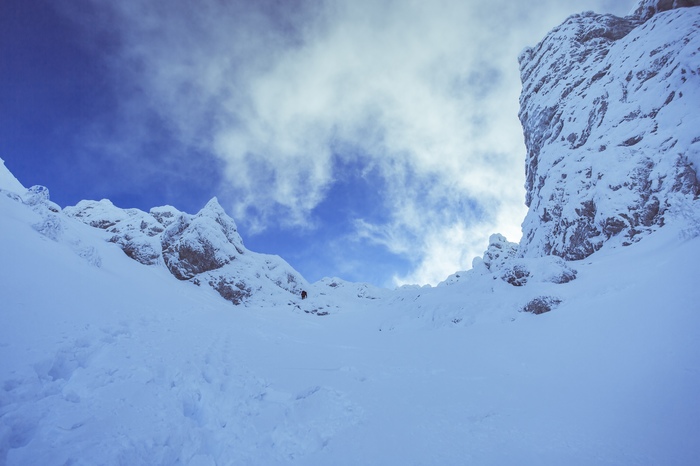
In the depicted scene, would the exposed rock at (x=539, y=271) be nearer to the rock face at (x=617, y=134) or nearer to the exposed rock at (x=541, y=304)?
the exposed rock at (x=541, y=304)

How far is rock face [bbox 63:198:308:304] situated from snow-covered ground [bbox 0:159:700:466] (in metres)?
20.3

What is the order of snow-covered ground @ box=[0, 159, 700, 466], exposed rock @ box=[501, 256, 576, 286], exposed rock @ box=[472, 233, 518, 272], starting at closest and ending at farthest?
snow-covered ground @ box=[0, 159, 700, 466]
exposed rock @ box=[501, 256, 576, 286]
exposed rock @ box=[472, 233, 518, 272]

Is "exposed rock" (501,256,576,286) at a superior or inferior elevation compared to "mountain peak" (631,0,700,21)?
inferior

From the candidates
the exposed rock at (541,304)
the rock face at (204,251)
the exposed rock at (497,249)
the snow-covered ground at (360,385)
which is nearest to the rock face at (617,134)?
the snow-covered ground at (360,385)

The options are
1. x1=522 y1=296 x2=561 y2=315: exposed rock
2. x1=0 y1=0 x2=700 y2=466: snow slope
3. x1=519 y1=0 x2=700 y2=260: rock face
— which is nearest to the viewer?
x1=0 y1=0 x2=700 y2=466: snow slope

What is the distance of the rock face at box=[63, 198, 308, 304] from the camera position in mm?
31125

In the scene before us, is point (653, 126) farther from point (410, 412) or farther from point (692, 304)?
point (410, 412)

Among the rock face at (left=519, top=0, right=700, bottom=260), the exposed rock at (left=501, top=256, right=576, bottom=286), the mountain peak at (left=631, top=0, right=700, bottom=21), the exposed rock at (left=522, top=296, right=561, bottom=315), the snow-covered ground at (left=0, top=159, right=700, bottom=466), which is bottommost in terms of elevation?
the snow-covered ground at (left=0, top=159, right=700, bottom=466)

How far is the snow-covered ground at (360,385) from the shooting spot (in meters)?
4.63

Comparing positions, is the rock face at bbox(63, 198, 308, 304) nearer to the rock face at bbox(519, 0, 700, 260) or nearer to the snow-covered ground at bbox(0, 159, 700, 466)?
the snow-covered ground at bbox(0, 159, 700, 466)

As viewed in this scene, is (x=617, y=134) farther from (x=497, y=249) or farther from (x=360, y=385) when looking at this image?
(x=360, y=385)

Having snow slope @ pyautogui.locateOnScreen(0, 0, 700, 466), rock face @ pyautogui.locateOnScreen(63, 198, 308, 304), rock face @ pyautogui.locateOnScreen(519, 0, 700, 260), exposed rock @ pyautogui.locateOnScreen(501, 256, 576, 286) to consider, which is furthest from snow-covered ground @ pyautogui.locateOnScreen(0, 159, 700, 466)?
rock face @ pyautogui.locateOnScreen(63, 198, 308, 304)

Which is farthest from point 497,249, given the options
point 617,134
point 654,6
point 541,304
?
point 541,304

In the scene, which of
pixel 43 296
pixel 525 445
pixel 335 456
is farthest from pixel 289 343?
pixel 525 445
